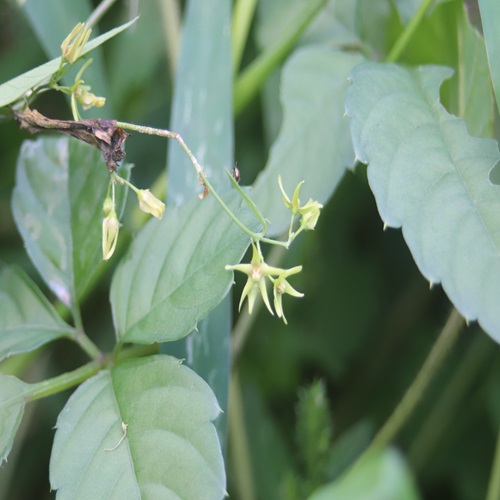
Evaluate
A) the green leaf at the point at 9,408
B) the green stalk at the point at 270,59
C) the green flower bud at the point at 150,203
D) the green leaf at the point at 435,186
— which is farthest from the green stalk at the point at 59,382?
the green stalk at the point at 270,59

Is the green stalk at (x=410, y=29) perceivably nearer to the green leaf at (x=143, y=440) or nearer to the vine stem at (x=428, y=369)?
the vine stem at (x=428, y=369)

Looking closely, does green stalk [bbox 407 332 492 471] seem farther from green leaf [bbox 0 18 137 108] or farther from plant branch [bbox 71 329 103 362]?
green leaf [bbox 0 18 137 108]

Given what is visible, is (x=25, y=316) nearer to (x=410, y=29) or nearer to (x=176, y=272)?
(x=176, y=272)

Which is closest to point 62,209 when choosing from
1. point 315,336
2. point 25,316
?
point 25,316

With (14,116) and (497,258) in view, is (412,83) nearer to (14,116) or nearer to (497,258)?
(497,258)

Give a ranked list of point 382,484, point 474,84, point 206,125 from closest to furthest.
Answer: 1. point 382,484
2. point 474,84
3. point 206,125

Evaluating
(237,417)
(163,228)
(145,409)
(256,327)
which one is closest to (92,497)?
(145,409)
